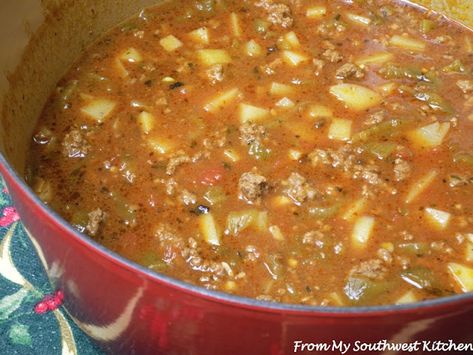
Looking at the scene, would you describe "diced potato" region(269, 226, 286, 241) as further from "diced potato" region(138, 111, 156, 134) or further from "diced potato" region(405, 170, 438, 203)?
"diced potato" region(138, 111, 156, 134)

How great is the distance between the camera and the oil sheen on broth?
3090 mm

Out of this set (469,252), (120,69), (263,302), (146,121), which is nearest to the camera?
(263,302)

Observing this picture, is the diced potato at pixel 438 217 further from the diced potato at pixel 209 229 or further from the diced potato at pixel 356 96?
the diced potato at pixel 209 229

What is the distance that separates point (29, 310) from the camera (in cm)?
319

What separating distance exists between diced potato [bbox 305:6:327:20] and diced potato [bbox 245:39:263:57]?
550 mm

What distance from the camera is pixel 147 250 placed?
3.12 meters

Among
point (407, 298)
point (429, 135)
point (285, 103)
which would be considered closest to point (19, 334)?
point (407, 298)

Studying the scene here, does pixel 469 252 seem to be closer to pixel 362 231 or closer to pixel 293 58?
pixel 362 231

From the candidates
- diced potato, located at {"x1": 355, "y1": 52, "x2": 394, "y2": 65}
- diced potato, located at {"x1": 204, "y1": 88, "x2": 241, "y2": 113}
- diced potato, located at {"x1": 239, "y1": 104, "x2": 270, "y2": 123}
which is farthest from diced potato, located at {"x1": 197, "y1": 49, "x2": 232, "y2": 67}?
diced potato, located at {"x1": 355, "y1": 52, "x2": 394, "y2": 65}

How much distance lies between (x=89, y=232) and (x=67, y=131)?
0.78 meters

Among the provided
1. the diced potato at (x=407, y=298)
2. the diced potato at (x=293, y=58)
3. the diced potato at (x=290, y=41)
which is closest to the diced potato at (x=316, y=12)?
the diced potato at (x=290, y=41)

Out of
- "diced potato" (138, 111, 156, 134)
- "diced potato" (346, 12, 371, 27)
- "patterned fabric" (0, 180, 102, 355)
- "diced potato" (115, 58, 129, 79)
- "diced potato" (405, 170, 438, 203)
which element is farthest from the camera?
"diced potato" (346, 12, 371, 27)

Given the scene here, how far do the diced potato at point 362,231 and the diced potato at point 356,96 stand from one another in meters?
0.85

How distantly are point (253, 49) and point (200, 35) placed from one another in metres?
0.38
